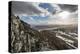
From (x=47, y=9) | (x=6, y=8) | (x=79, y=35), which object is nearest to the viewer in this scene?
(x=6, y=8)

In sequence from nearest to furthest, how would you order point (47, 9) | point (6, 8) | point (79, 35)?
point (6, 8), point (47, 9), point (79, 35)

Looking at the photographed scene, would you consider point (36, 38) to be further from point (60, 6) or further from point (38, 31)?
point (60, 6)

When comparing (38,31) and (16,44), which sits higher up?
(38,31)

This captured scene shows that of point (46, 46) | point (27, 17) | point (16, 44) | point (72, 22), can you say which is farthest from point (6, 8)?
point (72, 22)

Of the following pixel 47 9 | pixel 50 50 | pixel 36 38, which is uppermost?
pixel 47 9

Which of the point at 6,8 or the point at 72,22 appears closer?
the point at 6,8

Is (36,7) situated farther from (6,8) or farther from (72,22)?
(72,22)
